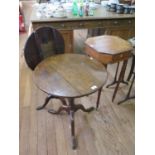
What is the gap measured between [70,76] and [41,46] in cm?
62

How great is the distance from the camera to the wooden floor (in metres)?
1.84

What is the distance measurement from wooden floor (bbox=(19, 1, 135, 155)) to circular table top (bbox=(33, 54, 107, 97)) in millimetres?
660

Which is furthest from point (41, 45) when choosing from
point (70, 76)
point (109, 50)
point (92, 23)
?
point (92, 23)

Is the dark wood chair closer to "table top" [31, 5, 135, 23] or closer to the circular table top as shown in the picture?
the circular table top

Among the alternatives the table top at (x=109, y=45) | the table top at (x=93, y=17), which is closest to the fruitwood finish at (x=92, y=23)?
the table top at (x=93, y=17)

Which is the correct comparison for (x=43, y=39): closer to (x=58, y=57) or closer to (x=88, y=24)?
(x=58, y=57)

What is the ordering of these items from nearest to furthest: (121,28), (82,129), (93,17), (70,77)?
(70,77)
(82,129)
(93,17)
(121,28)

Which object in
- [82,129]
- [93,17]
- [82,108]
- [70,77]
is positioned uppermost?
[93,17]

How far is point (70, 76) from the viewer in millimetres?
1721

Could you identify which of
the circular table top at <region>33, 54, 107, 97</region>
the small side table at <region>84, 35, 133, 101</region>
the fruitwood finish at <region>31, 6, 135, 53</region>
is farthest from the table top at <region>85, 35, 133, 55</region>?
the fruitwood finish at <region>31, 6, 135, 53</region>

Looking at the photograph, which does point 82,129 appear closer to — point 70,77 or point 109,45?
point 70,77

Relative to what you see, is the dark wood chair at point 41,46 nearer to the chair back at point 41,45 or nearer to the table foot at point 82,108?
the chair back at point 41,45
